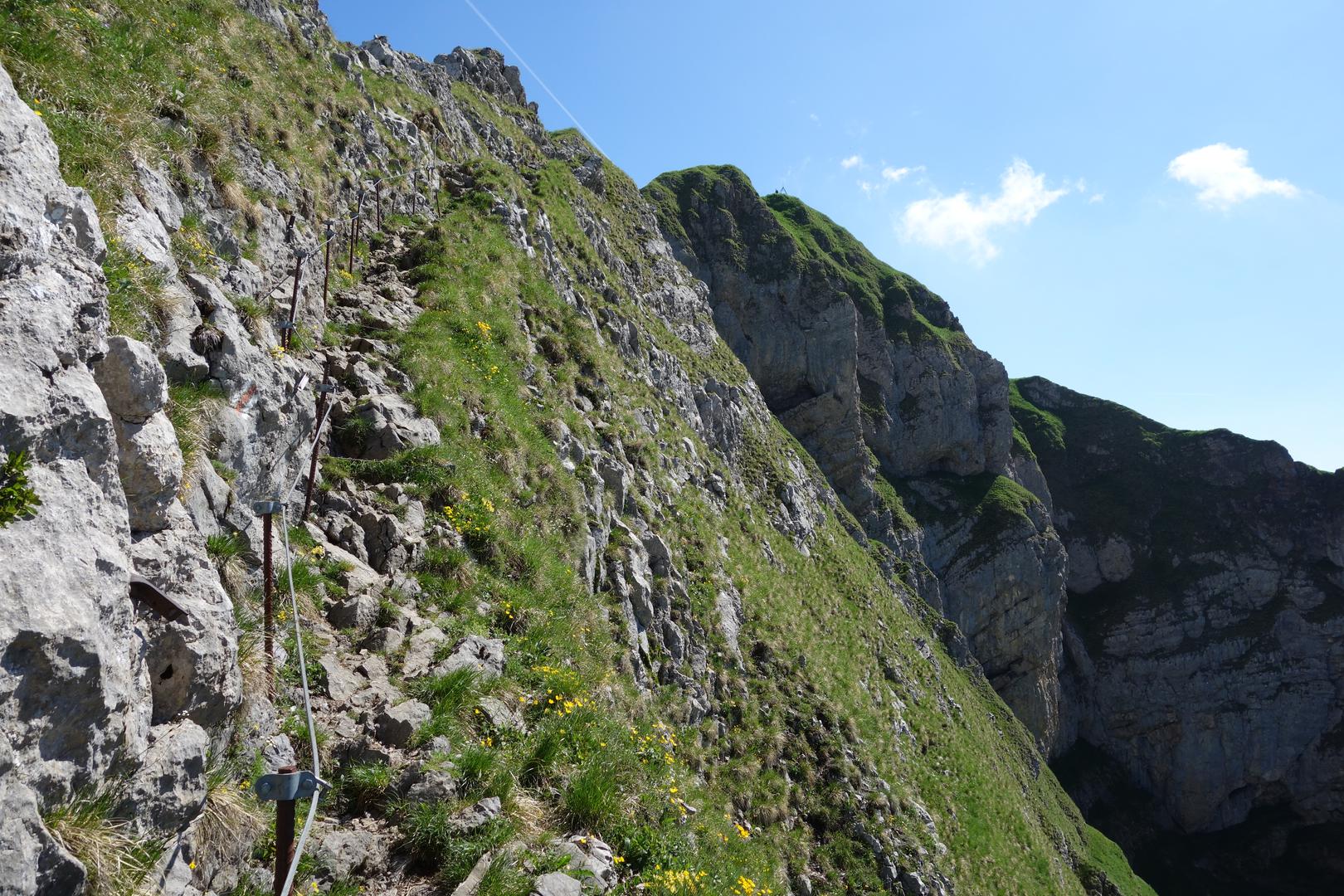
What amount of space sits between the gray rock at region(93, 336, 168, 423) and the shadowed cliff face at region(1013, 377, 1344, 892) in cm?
10253

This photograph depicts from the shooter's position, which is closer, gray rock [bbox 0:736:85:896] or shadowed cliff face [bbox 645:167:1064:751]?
gray rock [bbox 0:736:85:896]

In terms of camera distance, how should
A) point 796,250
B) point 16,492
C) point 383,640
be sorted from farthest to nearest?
point 796,250 < point 383,640 < point 16,492

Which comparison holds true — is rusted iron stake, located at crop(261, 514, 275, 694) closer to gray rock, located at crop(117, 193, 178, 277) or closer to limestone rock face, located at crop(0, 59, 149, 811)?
limestone rock face, located at crop(0, 59, 149, 811)

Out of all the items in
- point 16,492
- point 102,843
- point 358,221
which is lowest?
point 102,843

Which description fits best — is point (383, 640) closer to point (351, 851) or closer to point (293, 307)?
point (351, 851)

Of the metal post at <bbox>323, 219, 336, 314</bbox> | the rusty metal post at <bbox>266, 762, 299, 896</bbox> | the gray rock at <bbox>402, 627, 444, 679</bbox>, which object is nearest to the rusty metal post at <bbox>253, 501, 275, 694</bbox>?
the gray rock at <bbox>402, 627, 444, 679</bbox>

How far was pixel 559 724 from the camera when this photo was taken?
7.85 metres

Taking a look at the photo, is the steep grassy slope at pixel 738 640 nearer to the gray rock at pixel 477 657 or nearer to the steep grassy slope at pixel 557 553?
the steep grassy slope at pixel 557 553

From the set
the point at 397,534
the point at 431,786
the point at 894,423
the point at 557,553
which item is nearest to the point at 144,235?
the point at 397,534

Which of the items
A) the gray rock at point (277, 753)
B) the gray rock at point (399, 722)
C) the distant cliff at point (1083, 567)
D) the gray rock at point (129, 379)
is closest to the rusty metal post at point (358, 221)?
the gray rock at point (129, 379)

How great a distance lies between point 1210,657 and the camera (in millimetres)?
85500

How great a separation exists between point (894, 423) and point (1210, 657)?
52.2m

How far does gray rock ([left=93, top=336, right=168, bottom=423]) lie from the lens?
4.70 meters

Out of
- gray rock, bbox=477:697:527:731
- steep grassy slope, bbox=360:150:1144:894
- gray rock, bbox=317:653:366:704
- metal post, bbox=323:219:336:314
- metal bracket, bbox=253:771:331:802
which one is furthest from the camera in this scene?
metal post, bbox=323:219:336:314
